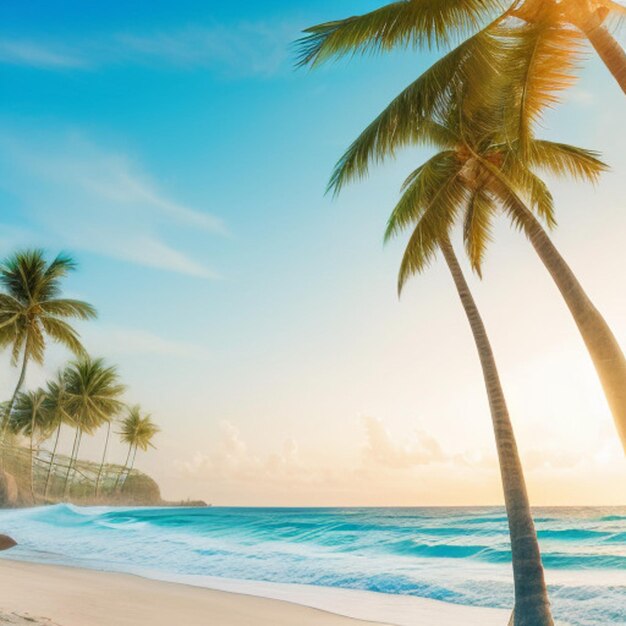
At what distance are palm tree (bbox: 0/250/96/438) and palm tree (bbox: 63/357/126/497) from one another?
1314 centimetres

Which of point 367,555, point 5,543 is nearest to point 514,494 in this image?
point 367,555

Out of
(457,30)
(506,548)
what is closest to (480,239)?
(457,30)

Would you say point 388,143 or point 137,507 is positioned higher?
point 388,143

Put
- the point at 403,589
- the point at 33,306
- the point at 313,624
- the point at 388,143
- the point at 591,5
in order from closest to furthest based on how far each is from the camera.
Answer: the point at 591,5 → the point at 313,624 → the point at 388,143 → the point at 403,589 → the point at 33,306

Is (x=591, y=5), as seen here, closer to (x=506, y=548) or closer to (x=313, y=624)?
(x=313, y=624)

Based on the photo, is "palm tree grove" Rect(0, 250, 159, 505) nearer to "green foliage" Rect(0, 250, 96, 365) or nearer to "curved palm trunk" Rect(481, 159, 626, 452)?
"green foliage" Rect(0, 250, 96, 365)

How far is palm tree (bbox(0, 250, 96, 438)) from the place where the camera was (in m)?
27.3

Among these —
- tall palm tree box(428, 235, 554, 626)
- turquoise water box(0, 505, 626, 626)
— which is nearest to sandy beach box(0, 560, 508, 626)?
turquoise water box(0, 505, 626, 626)

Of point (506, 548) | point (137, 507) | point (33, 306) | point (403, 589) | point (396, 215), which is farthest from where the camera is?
point (137, 507)

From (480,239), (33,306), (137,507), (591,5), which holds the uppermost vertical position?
(33,306)

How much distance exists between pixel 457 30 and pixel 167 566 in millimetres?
14025

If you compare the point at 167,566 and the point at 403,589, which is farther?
the point at 167,566

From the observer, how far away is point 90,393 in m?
41.3

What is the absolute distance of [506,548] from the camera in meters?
19.3
